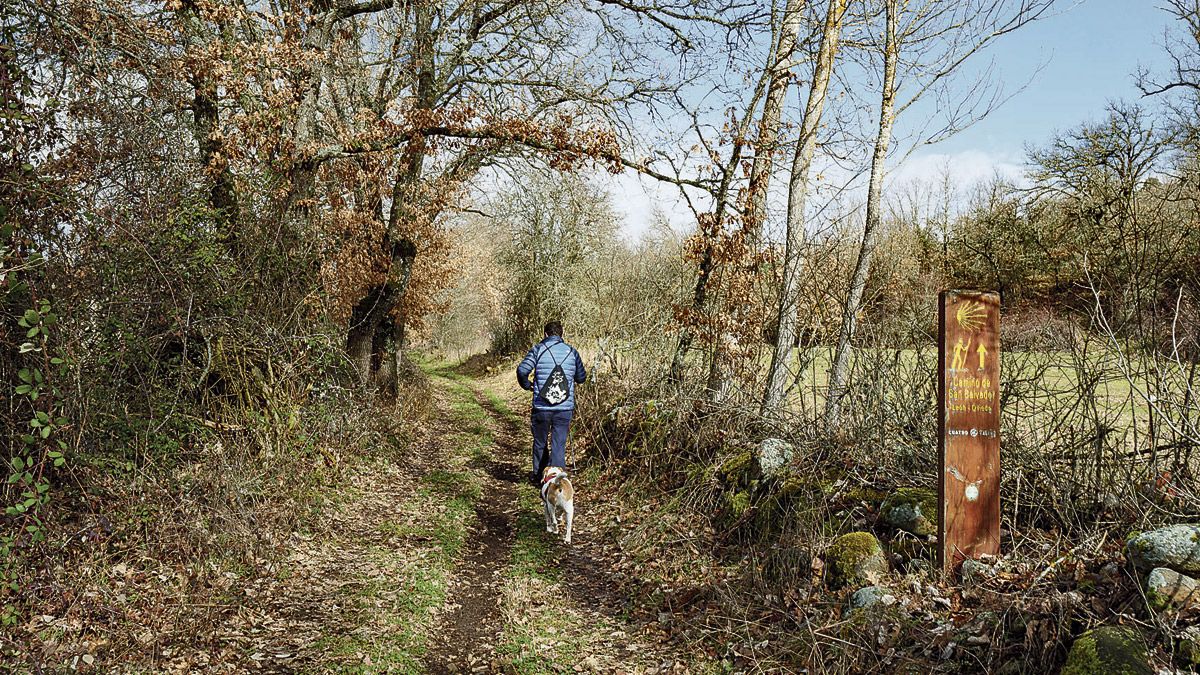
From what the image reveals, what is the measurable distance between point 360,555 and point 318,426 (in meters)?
2.67

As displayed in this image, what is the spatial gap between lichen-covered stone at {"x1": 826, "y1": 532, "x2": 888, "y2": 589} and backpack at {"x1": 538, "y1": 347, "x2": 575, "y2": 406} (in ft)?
15.3

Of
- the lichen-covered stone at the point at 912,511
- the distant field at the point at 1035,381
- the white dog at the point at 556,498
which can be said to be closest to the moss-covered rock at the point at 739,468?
the distant field at the point at 1035,381

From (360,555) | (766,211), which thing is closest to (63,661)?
(360,555)

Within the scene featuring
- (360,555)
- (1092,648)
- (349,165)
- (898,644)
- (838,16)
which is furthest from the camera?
(349,165)

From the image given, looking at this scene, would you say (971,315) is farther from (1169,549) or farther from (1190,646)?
(1190,646)

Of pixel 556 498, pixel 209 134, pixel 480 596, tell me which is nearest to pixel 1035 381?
pixel 556 498

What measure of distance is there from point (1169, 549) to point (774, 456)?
3.55m

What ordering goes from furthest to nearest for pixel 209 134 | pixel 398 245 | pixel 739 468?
pixel 398 245 → pixel 209 134 → pixel 739 468

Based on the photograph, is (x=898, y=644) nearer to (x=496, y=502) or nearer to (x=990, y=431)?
(x=990, y=431)

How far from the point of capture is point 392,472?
33.9 feet

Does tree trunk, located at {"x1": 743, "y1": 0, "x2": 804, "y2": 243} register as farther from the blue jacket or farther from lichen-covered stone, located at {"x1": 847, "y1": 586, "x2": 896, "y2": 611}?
lichen-covered stone, located at {"x1": 847, "y1": 586, "x2": 896, "y2": 611}

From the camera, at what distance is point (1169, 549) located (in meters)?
3.79

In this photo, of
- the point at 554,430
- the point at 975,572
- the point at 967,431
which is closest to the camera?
the point at 975,572

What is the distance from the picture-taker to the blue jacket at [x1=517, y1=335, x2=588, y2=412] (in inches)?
366
